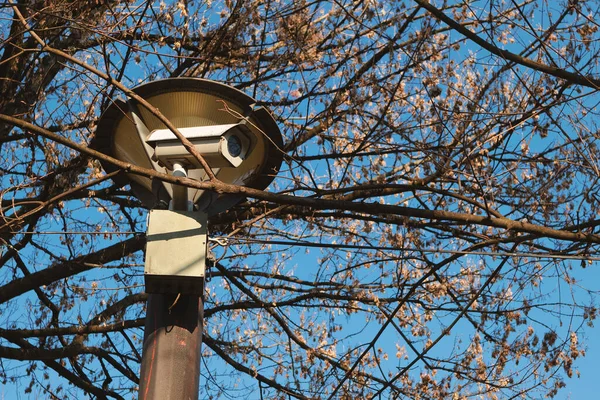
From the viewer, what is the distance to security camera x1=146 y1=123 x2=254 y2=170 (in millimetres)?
4012

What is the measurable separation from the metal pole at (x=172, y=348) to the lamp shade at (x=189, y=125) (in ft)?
2.11

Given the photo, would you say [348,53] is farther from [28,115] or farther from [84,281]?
[84,281]

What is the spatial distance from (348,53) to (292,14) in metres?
0.66

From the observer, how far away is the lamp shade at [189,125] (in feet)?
13.7

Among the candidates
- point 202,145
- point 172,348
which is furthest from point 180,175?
point 172,348

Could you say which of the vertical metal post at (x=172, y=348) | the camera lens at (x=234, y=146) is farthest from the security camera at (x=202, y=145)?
the vertical metal post at (x=172, y=348)

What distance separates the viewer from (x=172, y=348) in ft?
11.9

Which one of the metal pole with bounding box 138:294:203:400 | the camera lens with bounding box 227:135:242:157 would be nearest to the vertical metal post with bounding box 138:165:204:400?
the metal pole with bounding box 138:294:203:400

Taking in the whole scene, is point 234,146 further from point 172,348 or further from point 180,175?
point 172,348

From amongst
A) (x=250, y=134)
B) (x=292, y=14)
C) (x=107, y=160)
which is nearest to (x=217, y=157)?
(x=250, y=134)

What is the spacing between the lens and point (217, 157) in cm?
404

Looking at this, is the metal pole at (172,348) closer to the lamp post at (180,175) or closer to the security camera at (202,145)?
the lamp post at (180,175)

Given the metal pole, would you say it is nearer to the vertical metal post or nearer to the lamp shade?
the vertical metal post

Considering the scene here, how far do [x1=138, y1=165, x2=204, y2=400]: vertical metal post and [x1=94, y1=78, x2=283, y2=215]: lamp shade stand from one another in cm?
64
